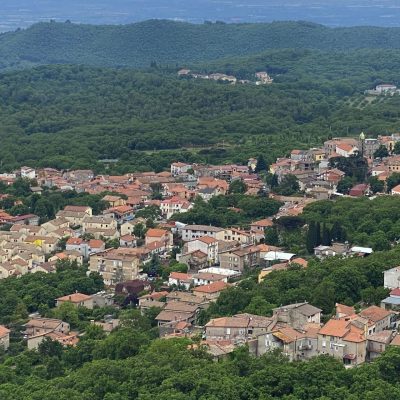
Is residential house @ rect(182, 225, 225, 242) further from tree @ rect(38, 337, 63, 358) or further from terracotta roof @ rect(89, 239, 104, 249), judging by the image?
tree @ rect(38, 337, 63, 358)

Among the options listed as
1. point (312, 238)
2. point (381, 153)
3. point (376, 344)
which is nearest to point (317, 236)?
point (312, 238)

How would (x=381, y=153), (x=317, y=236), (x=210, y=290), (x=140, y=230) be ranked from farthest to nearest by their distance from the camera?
(x=381, y=153)
(x=140, y=230)
(x=317, y=236)
(x=210, y=290)

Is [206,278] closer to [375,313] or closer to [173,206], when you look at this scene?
[375,313]

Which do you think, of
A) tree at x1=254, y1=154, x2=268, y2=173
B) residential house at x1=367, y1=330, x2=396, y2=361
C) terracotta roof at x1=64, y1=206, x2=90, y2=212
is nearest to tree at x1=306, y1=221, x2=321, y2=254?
terracotta roof at x1=64, y1=206, x2=90, y2=212

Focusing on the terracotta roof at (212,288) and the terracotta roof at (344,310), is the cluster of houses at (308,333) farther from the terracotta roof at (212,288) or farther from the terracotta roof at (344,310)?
the terracotta roof at (212,288)

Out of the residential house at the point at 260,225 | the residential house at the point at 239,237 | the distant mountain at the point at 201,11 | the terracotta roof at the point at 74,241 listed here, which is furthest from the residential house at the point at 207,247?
the distant mountain at the point at 201,11

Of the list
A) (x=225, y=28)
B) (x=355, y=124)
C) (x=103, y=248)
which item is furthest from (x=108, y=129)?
(x=225, y=28)
